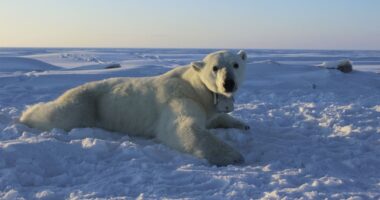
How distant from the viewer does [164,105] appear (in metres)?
4.09

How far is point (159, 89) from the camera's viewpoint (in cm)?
425

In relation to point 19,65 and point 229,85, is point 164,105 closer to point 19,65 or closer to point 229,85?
point 229,85

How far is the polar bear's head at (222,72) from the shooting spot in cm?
382

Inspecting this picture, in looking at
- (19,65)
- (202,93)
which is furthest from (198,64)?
(19,65)

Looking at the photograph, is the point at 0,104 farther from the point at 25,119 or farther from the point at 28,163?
the point at 28,163

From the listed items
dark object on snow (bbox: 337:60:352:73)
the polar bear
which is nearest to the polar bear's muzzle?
the polar bear

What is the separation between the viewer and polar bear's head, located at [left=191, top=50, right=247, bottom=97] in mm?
3816

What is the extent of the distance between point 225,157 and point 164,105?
3.23 feet

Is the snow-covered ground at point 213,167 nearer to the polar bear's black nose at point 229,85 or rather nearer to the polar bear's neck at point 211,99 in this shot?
the polar bear's neck at point 211,99

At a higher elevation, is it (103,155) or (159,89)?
(159,89)

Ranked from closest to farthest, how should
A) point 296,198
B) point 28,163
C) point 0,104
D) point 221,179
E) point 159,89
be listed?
point 296,198, point 221,179, point 28,163, point 159,89, point 0,104

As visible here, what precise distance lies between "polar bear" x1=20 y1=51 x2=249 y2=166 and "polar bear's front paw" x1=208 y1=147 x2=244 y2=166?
6.4 inches

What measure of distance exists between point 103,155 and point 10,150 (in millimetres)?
606

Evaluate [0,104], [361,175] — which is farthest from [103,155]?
[0,104]
